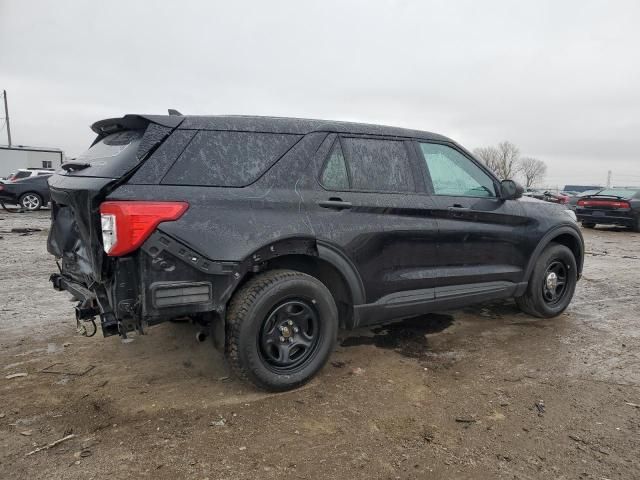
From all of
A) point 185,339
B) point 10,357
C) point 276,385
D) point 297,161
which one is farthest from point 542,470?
point 10,357

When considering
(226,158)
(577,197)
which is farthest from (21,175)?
(577,197)

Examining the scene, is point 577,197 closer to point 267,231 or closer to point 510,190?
point 510,190

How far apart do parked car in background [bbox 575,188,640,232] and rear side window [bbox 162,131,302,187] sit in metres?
15.2

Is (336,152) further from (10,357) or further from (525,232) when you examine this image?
(10,357)

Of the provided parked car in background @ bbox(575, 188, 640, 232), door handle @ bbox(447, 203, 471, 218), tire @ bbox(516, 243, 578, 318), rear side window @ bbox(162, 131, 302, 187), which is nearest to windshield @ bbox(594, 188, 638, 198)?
parked car in background @ bbox(575, 188, 640, 232)

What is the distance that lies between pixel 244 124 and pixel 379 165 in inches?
44.1

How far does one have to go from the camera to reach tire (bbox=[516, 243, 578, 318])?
189 inches

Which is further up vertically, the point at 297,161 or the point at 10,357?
the point at 297,161

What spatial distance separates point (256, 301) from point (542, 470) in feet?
6.10

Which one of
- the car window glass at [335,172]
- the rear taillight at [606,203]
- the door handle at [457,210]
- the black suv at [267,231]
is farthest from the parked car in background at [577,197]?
the car window glass at [335,172]

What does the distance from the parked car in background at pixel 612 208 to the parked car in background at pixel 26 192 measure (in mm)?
18601

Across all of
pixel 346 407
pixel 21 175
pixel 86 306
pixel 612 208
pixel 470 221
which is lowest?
pixel 346 407

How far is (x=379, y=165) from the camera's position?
3697 millimetres

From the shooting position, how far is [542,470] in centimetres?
244
